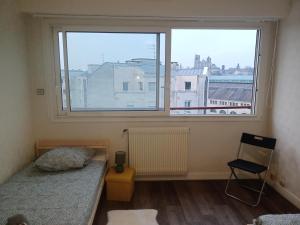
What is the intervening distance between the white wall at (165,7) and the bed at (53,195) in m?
1.76

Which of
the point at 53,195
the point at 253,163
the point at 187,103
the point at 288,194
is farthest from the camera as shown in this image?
the point at 187,103

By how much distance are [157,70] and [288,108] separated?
5.49 ft

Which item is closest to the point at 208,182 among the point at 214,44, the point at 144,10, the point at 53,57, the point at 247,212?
the point at 247,212

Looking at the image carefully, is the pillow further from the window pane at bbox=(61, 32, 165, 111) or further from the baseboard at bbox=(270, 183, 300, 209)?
the baseboard at bbox=(270, 183, 300, 209)

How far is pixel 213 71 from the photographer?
3227mm

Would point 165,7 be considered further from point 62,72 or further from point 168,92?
point 62,72

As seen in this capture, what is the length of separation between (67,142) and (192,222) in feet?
5.88

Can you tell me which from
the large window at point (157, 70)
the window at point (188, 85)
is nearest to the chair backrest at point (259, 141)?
the large window at point (157, 70)

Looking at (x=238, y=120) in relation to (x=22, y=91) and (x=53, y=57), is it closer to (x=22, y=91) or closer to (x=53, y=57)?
(x=53, y=57)

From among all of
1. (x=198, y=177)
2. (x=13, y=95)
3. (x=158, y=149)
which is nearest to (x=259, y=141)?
(x=198, y=177)

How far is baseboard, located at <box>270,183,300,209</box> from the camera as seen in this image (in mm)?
2666

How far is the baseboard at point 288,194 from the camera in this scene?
2666mm

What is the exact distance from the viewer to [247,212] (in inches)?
101

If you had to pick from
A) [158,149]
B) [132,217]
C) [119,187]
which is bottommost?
[132,217]
